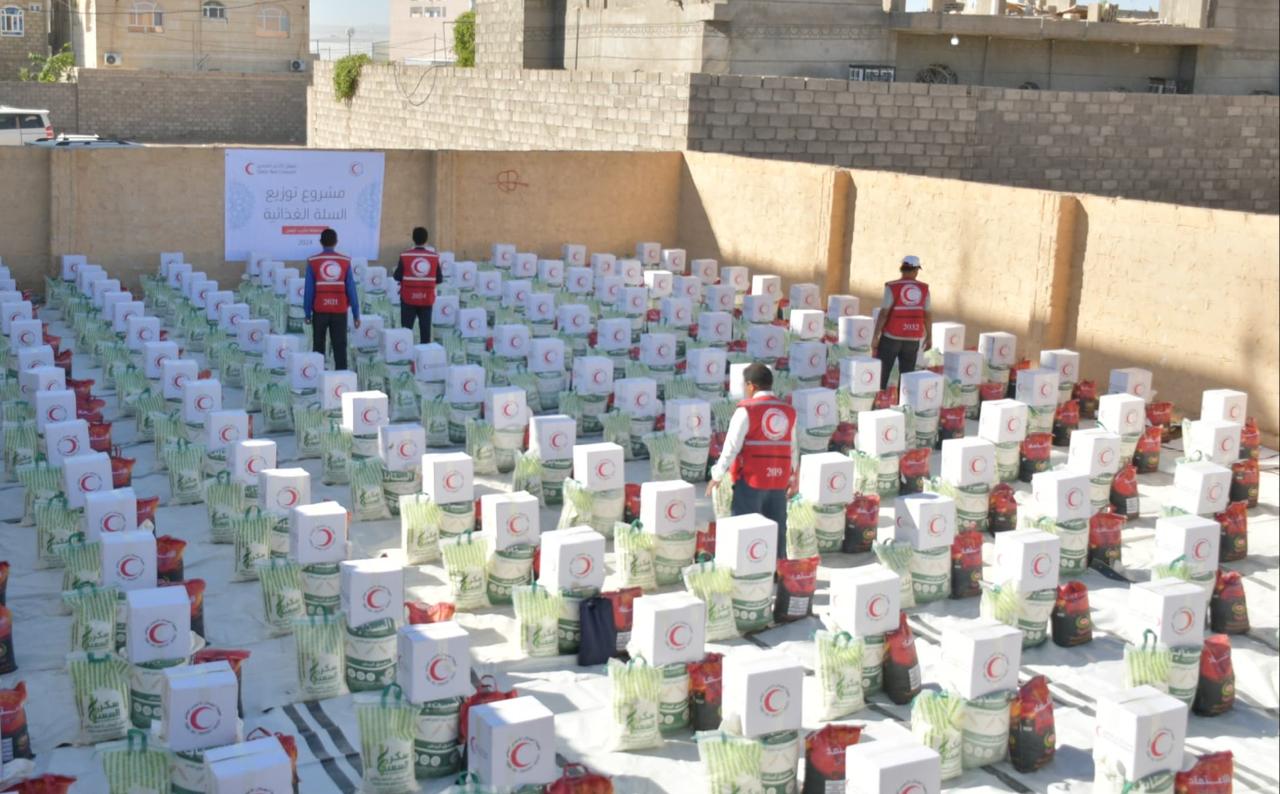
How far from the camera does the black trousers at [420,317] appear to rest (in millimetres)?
15758

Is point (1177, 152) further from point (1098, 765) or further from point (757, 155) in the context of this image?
point (1098, 765)

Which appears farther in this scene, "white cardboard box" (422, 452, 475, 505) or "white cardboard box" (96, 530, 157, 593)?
"white cardboard box" (422, 452, 475, 505)

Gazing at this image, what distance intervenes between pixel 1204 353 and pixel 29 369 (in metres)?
11.1

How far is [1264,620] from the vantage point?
10.0 meters

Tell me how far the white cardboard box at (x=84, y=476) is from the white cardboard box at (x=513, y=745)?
4391 mm

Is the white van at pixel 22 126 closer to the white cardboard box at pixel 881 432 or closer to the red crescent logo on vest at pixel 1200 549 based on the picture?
the white cardboard box at pixel 881 432

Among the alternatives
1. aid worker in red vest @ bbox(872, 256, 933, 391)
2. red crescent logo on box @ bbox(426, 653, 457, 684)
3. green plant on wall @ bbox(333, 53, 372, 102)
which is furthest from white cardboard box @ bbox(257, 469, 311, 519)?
green plant on wall @ bbox(333, 53, 372, 102)

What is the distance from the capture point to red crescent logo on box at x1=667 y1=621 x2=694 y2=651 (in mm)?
7792

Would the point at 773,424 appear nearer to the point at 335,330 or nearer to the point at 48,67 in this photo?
the point at 335,330

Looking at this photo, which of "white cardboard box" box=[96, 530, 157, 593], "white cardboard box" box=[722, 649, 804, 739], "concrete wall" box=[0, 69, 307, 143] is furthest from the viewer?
"concrete wall" box=[0, 69, 307, 143]

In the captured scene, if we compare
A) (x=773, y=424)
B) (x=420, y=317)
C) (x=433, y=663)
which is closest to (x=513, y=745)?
(x=433, y=663)

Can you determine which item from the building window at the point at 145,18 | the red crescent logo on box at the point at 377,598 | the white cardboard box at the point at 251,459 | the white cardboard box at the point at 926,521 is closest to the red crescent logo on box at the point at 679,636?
the red crescent logo on box at the point at 377,598

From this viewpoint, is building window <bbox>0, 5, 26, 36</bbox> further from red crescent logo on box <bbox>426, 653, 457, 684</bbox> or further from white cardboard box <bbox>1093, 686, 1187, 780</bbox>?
white cardboard box <bbox>1093, 686, 1187, 780</bbox>

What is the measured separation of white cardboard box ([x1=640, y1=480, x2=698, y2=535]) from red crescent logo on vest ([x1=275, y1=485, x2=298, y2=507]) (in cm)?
234
